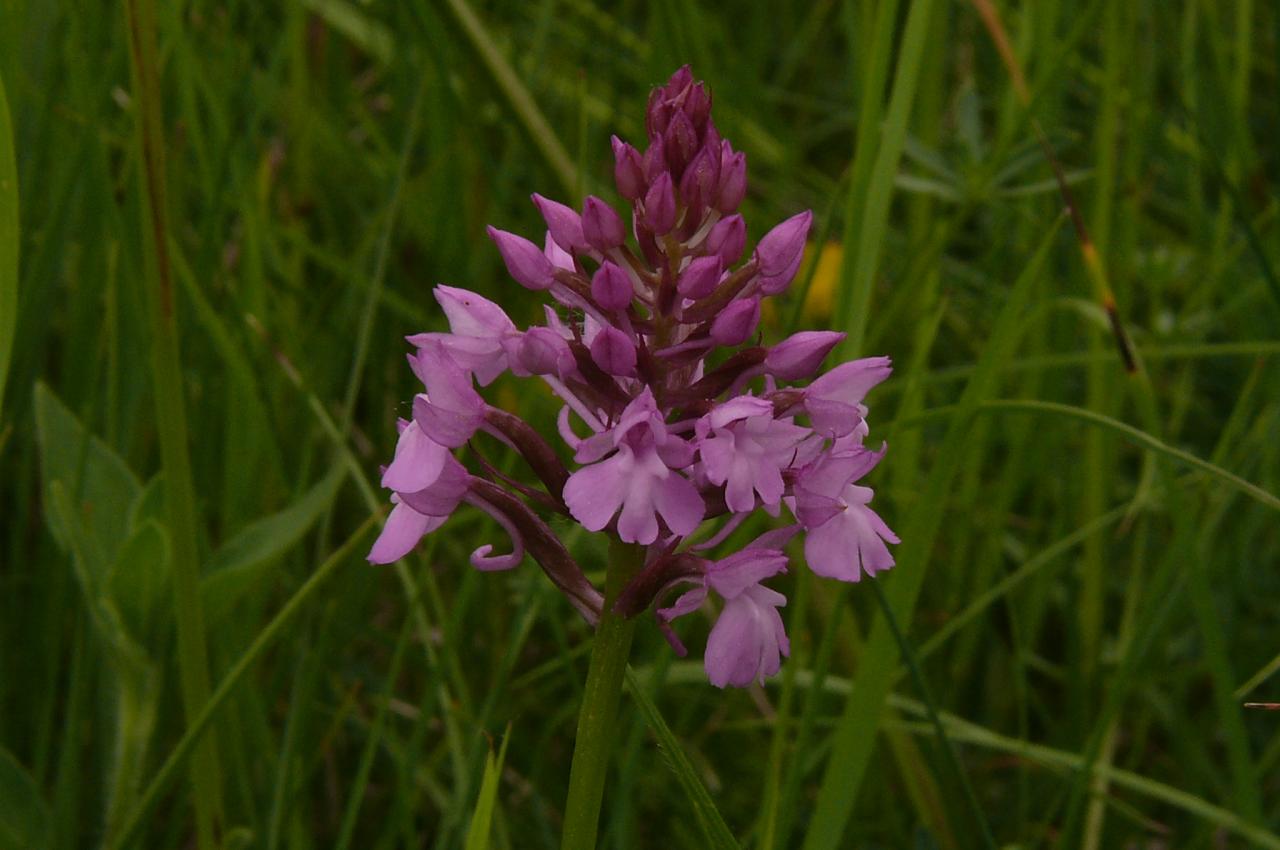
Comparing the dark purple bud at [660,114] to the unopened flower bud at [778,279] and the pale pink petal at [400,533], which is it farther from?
the pale pink petal at [400,533]

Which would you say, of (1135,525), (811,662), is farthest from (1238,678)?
(811,662)

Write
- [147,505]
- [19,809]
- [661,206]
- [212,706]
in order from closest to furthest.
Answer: [661,206] < [212,706] < [19,809] < [147,505]

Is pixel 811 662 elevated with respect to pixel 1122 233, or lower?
lower

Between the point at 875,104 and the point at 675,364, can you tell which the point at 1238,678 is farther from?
the point at 675,364

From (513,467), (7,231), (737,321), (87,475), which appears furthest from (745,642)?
(513,467)

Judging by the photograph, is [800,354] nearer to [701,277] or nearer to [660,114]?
[701,277]
